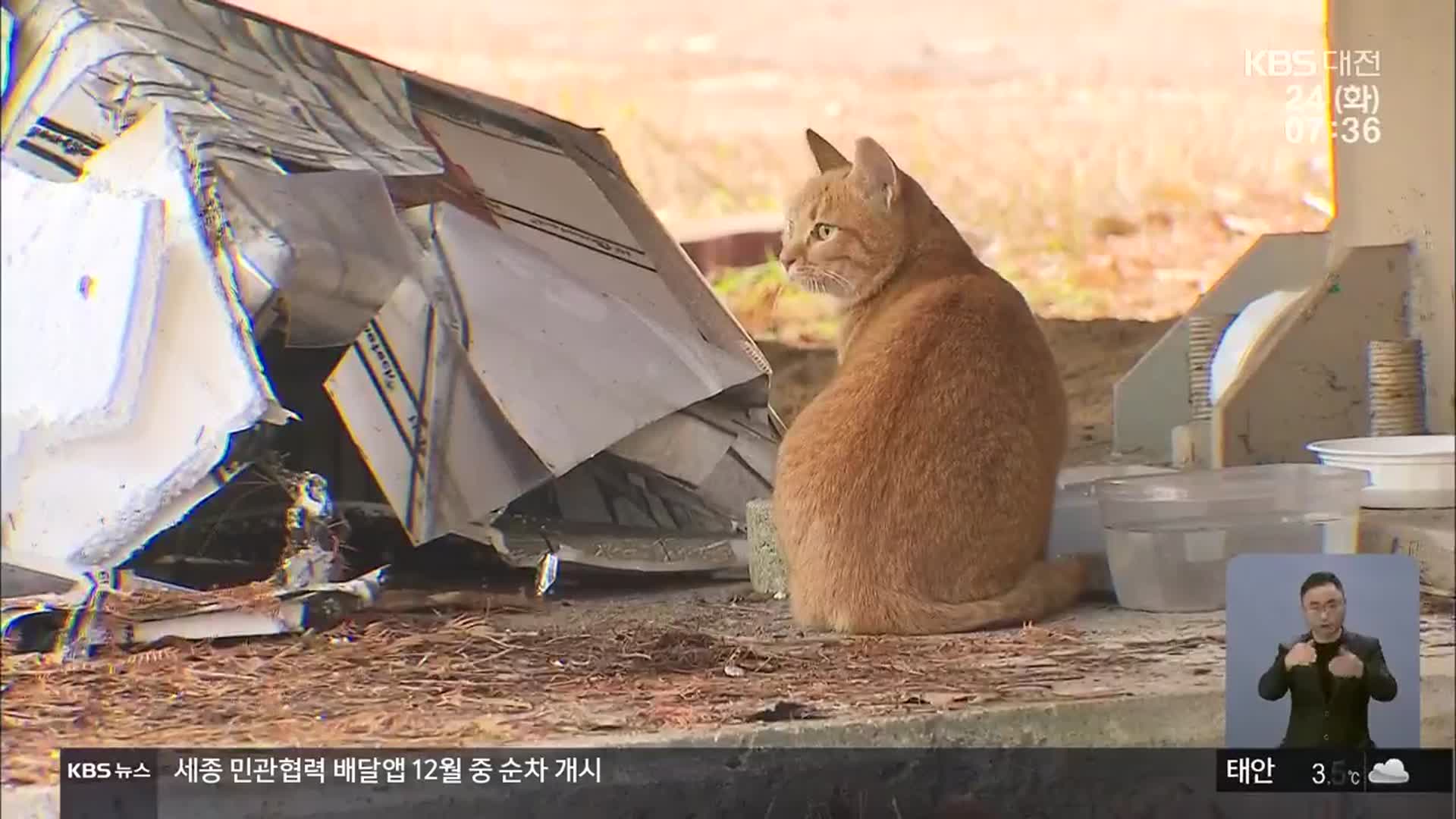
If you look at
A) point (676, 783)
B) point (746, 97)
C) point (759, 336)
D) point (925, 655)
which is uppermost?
point (746, 97)

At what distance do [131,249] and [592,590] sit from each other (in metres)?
1.00

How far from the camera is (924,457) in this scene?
244cm

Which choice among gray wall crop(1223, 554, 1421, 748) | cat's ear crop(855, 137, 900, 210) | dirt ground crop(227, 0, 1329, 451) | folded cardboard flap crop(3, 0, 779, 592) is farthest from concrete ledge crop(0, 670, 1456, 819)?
cat's ear crop(855, 137, 900, 210)

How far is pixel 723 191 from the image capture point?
2605mm

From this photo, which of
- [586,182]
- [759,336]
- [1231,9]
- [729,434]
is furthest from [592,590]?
[1231,9]

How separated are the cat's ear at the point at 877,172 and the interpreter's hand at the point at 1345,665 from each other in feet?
3.62

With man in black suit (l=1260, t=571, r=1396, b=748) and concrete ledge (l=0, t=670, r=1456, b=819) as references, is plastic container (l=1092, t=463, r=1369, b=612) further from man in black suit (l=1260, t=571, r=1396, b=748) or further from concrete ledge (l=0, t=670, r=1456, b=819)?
concrete ledge (l=0, t=670, r=1456, b=819)

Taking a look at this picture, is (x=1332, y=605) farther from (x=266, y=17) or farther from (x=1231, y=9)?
(x=266, y=17)

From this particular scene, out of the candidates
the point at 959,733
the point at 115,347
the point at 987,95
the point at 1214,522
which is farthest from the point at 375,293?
the point at 1214,522

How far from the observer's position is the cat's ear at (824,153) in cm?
256

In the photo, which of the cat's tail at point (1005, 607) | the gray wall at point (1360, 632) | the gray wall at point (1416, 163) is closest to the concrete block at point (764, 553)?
the cat's tail at point (1005, 607)

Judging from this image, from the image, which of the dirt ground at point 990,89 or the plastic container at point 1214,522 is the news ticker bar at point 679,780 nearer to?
the plastic container at point 1214,522

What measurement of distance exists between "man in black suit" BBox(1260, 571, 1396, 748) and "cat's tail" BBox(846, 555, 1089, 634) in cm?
36

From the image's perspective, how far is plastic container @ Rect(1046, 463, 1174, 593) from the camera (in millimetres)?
2576
